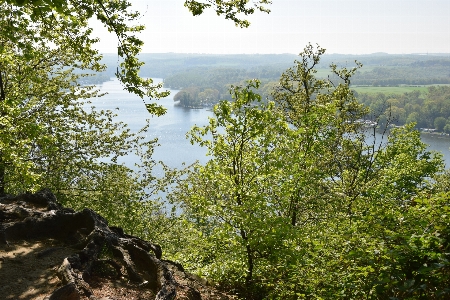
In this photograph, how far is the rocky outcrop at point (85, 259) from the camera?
7109 millimetres

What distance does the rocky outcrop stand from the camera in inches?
280

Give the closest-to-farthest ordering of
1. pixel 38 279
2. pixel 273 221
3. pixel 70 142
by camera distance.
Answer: pixel 38 279, pixel 273 221, pixel 70 142

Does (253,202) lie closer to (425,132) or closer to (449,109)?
(425,132)

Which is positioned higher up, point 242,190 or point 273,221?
point 242,190

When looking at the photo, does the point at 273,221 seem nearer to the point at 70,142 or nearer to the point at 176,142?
Answer: the point at 70,142

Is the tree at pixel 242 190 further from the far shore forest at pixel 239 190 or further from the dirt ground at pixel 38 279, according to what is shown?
the dirt ground at pixel 38 279

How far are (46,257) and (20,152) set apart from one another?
356cm

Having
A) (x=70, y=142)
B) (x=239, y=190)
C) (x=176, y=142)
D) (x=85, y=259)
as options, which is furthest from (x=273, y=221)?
(x=176, y=142)

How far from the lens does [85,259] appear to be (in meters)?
7.98

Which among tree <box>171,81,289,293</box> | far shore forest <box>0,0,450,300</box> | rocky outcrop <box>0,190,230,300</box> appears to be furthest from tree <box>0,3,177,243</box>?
tree <box>171,81,289,293</box>

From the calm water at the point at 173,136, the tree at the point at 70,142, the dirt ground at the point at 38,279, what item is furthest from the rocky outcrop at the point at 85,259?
the calm water at the point at 173,136

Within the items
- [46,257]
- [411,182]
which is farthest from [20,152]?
[411,182]

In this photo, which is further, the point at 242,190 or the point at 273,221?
the point at 242,190

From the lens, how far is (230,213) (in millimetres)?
10359
